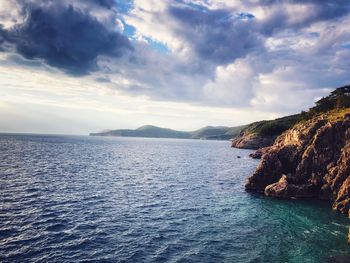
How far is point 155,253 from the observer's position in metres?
39.0

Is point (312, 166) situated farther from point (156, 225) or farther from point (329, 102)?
point (329, 102)

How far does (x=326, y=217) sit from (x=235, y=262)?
29.6 meters

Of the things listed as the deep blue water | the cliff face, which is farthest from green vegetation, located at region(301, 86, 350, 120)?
the deep blue water

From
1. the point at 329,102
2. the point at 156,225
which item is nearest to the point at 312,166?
the point at 156,225

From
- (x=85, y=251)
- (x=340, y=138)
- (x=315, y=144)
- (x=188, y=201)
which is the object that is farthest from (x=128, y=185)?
(x=340, y=138)

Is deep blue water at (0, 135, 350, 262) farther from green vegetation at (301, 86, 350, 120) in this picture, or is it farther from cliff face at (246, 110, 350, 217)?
green vegetation at (301, 86, 350, 120)

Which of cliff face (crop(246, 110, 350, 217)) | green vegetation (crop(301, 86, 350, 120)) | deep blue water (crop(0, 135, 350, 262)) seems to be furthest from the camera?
green vegetation (crop(301, 86, 350, 120))

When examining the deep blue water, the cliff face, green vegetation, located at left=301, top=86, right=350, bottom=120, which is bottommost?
the deep blue water

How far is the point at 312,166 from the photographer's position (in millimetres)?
76625

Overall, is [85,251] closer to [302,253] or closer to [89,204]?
[89,204]

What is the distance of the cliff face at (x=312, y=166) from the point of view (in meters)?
69.5

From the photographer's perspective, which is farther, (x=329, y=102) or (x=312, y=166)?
(x=329, y=102)

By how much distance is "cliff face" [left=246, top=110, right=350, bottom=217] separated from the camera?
69.5 metres

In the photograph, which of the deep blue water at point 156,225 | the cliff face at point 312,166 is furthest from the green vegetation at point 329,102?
the deep blue water at point 156,225
